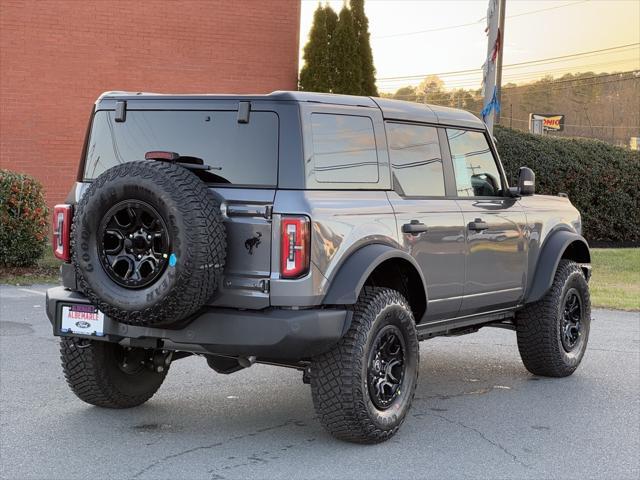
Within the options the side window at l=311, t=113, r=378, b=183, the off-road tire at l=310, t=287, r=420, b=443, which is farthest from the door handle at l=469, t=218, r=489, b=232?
the off-road tire at l=310, t=287, r=420, b=443

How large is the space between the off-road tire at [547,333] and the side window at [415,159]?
67.1 inches

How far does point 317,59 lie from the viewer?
67.7 ft

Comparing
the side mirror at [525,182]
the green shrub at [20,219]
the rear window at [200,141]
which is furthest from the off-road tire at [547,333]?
the green shrub at [20,219]

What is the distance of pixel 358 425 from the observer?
18.1 ft

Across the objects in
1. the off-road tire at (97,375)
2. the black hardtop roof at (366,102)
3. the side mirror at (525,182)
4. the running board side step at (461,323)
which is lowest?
the off-road tire at (97,375)

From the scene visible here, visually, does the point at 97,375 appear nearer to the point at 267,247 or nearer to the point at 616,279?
the point at 267,247

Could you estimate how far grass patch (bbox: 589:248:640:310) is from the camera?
12962mm

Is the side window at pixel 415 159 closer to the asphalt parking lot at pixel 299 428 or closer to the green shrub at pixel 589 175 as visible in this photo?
the asphalt parking lot at pixel 299 428

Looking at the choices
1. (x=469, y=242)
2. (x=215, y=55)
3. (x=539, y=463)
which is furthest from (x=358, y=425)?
(x=215, y=55)

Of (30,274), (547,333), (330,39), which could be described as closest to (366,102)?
(547,333)

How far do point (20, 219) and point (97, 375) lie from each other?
26.5 feet

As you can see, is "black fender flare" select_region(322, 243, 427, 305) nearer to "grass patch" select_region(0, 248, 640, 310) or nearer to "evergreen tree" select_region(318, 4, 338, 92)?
"grass patch" select_region(0, 248, 640, 310)

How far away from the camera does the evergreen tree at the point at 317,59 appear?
2045 centimetres

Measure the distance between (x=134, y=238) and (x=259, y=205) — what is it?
697mm
